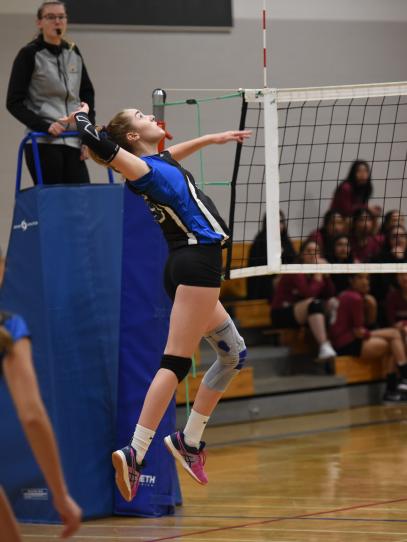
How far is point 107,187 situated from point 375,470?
111 inches

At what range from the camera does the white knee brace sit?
17.3 ft

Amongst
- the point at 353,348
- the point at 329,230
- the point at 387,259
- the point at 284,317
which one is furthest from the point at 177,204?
the point at 353,348

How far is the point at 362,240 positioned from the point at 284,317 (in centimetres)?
111

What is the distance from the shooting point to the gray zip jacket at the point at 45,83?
650 cm

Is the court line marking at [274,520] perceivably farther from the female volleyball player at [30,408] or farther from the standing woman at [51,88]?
the female volleyball player at [30,408]

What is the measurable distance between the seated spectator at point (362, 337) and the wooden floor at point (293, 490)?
0.88 meters

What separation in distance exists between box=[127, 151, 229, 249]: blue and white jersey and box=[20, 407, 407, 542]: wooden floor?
161 centimetres

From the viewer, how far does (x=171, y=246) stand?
5133mm

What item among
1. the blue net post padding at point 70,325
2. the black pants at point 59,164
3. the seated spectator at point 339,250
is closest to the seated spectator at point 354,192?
the seated spectator at point 339,250

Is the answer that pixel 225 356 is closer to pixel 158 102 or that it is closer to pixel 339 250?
pixel 158 102

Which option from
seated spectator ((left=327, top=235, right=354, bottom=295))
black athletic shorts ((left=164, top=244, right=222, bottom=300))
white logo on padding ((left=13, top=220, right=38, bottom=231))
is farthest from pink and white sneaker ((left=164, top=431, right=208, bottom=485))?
seated spectator ((left=327, top=235, right=354, bottom=295))

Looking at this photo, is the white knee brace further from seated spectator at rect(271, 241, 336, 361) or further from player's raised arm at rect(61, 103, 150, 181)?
seated spectator at rect(271, 241, 336, 361)

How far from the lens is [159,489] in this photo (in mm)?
6312

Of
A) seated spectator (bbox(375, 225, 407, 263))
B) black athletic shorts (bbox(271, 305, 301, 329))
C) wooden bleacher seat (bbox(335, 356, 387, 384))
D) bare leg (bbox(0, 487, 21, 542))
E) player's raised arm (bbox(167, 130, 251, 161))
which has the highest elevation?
player's raised arm (bbox(167, 130, 251, 161))
